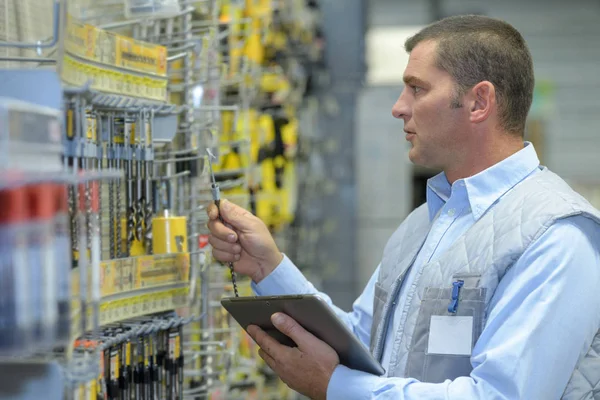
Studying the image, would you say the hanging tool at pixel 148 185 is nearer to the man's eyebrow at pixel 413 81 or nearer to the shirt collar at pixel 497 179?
the man's eyebrow at pixel 413 81

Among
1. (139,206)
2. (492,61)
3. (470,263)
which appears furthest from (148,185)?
(492,61)

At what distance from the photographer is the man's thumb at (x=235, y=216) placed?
7.95 feet

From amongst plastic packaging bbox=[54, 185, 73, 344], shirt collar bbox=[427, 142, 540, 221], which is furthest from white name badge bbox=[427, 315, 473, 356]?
plastic packaging bbox=[54, 185, 73, 344]

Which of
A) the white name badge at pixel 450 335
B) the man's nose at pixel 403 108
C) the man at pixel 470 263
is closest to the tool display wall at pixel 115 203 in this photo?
the man at pixel 470 263

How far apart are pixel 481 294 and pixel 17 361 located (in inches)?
45.8

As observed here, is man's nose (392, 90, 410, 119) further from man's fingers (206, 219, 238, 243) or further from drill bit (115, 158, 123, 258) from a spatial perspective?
drill bit (115, 158, 123, 258)

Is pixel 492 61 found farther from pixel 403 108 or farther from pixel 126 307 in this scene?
pixel 126 307

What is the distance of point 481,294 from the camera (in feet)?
6.85

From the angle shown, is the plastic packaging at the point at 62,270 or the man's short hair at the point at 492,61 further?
the man's short hair at the point at 492,61

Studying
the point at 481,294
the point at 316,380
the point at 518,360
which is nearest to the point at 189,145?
the point at 316,380

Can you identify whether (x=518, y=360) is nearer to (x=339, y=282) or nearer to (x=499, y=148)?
(x=499, y=148)

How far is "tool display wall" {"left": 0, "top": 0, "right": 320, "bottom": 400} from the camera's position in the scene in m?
1.29

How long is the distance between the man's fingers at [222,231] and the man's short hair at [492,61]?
75cm

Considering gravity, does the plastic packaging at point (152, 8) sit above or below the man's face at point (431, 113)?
above
